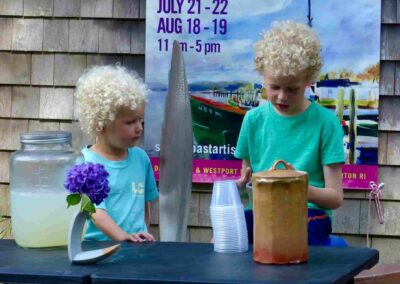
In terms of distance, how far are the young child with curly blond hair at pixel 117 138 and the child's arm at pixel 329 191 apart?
2.42ft

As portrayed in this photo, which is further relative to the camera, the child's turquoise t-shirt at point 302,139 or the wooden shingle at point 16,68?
the wooden shingle at point 16,68

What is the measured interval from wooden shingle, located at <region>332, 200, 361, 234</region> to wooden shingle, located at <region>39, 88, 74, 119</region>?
1552mm

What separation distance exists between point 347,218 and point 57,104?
1.69m

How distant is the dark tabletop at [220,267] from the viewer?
91.1 inches

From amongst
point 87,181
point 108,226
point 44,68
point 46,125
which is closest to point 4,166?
point 46,125

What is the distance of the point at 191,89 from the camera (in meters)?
4.90

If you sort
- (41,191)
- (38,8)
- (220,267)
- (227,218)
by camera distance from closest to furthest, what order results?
1. (220,267)
2. (227,218)
3. (41,191)
4. (38,8)

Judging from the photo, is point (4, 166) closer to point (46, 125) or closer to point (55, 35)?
point (46, 125)

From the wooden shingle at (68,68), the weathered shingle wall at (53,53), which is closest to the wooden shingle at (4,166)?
the weathered shingle wall at (53,53)

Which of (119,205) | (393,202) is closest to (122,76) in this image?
(119,205)

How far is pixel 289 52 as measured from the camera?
317cm

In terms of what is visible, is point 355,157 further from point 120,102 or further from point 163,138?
point 120,102

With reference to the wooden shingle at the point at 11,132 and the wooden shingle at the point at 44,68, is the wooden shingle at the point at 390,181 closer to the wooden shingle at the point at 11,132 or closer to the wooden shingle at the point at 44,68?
the wooden shingle at the point at 44,68

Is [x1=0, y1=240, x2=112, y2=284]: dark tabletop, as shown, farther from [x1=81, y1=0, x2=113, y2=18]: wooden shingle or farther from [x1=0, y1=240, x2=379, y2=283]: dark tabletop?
[x1=81, y1=0, x2=113, y2=18]: wooden shingle
